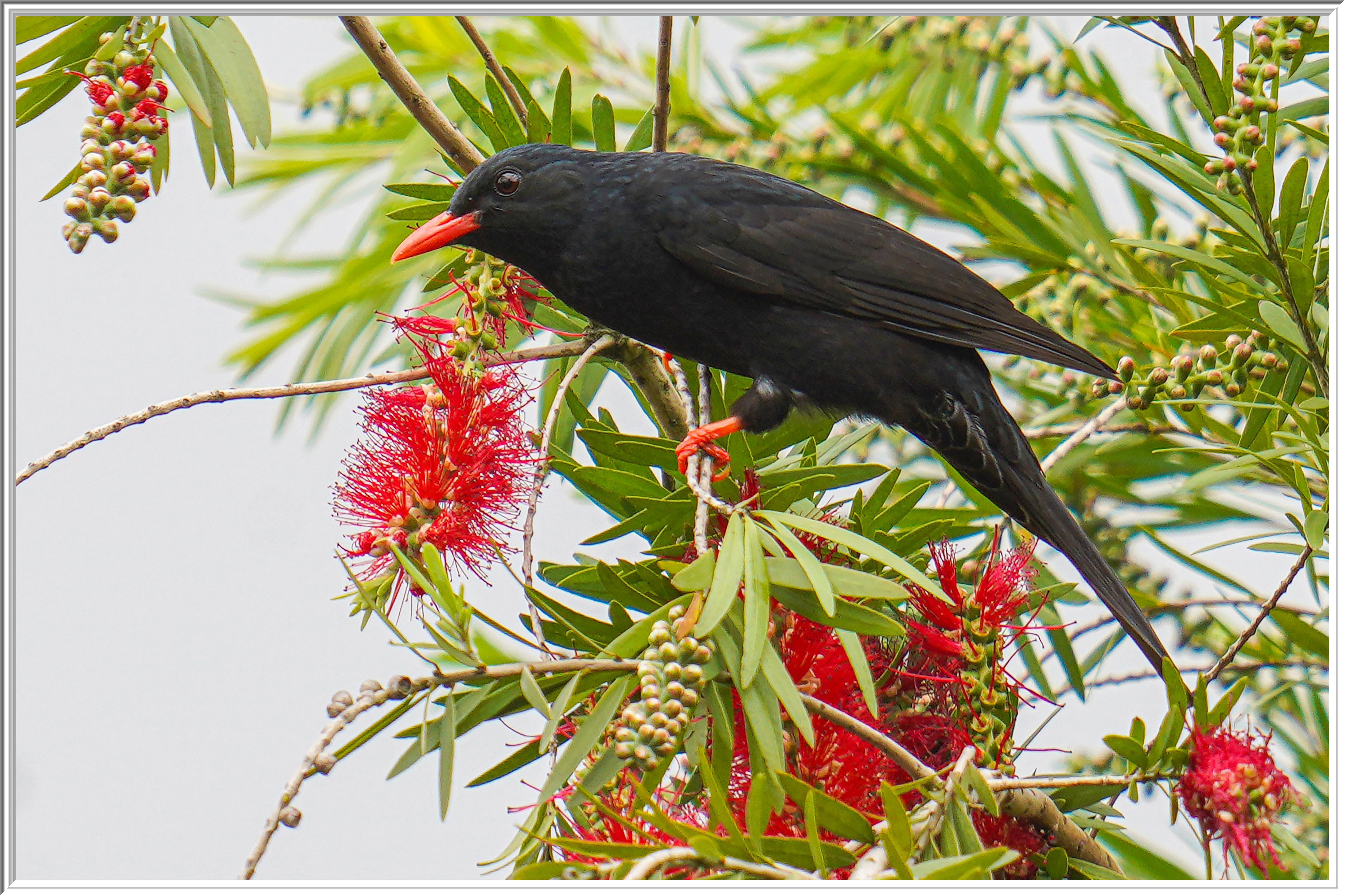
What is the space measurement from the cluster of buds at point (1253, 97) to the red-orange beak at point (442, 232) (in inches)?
47.5

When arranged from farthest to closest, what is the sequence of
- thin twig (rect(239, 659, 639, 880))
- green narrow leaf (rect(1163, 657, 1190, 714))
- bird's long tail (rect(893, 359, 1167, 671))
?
bird's long tail (rect(893, 359, 1167, 671)), green narrow leaf (rect(1163, 657, 1190, 714)), thin twig (rect(239, 659, 639, 880))

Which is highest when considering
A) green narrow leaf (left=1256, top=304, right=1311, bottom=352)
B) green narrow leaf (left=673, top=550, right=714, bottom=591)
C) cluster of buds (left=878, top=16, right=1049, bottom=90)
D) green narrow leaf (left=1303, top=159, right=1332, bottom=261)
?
cluster of buds (left=878, top=16, right=1049, bottom=90)

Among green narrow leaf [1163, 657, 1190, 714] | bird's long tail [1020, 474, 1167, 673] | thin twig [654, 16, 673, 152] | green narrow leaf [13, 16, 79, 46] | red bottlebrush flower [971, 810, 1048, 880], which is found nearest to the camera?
green narrow leaf [1163, 657, 1190, 714]

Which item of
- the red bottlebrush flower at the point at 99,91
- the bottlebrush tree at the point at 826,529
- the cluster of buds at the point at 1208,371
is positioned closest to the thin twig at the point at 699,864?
the bottlebrush tree at the point at 826,529

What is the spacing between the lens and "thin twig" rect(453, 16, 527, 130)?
1.91m

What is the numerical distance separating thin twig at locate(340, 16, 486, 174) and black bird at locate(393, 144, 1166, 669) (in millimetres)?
310

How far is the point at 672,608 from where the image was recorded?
1.35 metres

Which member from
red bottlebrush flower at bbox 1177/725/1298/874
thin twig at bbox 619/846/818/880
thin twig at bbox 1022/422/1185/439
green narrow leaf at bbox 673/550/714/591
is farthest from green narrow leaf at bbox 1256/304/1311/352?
thin twig at bbox 619/846/818/880

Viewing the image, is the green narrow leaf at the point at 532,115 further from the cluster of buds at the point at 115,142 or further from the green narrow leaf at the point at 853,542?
the green narrow leaf at the point at 853,542

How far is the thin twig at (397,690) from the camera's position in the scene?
1111 millimetres

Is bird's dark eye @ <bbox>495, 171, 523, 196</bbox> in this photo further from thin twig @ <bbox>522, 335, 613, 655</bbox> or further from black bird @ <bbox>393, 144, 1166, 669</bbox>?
thin twig @ <bbox>522, 335, 613, 655</bbox>

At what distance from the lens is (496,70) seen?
202 cm
